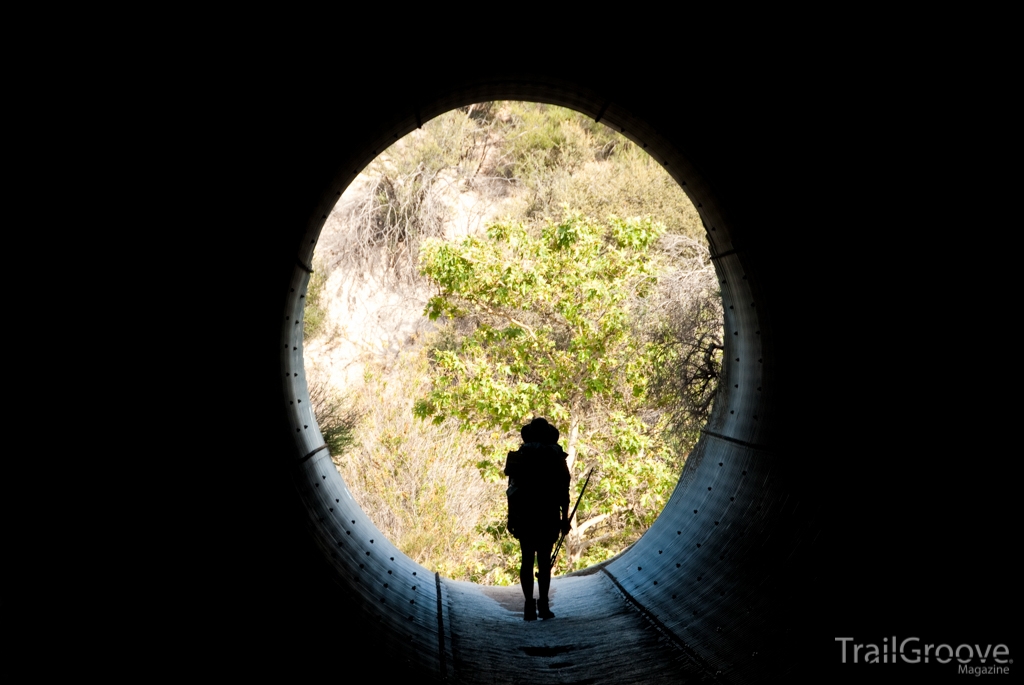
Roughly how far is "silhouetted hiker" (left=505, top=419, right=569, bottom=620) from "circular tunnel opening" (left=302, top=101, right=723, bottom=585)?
→ 556 cm

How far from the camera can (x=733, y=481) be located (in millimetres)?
5613

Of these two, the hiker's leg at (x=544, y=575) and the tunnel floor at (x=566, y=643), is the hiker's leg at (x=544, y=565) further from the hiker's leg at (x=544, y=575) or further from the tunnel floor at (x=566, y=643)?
the tunnel floor at (x=566, y=643)

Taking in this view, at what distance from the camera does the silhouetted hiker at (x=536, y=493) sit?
5977 mm

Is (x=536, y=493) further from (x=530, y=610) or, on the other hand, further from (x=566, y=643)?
(x=566, y=643)

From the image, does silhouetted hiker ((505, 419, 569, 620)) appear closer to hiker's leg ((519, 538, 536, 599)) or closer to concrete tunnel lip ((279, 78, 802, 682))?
hiker's leg ((519, 538, 536, 599))

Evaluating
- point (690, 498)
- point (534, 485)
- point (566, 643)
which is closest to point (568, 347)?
point (690, 498)

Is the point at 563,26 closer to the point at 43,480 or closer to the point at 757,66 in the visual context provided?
the point at 757,66

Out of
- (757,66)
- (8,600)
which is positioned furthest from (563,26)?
(8,600)

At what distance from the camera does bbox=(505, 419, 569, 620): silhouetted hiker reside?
5977 millimetres

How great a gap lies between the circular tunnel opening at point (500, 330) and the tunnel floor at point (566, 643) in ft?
17.9

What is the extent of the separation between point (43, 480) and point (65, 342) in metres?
0.59

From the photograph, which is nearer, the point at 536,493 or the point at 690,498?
the point at 536,493

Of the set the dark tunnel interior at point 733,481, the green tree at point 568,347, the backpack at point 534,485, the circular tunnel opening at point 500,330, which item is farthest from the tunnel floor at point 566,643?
the green tree at point 568,347

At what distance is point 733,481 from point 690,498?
0.79 m
